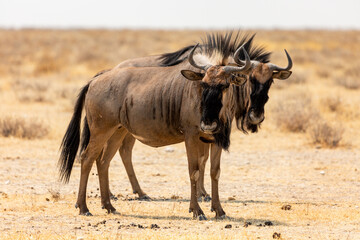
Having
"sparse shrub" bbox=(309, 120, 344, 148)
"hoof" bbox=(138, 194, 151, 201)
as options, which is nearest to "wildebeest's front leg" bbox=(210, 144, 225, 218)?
"hoof" bbox=(138, 194, 151, 201)

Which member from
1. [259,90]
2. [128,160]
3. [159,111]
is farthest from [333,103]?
[159,111]

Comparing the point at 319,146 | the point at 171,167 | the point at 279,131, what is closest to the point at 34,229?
the point at 171,167

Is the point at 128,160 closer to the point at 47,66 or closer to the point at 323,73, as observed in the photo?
the point at 323,73

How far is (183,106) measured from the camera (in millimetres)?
7301

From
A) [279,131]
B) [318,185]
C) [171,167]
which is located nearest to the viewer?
[318,185]

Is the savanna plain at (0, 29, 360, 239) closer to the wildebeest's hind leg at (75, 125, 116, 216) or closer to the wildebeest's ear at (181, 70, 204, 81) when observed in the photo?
the wildebeest's hind leg at (75, 125, 116, 216)

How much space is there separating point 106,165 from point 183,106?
1508mm

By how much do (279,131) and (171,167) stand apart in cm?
391

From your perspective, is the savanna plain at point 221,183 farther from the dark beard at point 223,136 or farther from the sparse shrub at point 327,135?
the dark beard at point 223,136

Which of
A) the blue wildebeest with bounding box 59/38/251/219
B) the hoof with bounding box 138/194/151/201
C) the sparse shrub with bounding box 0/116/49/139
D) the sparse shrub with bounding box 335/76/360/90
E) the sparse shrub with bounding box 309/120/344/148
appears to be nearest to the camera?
the blue wildebeest with bounding box 59/38/251/219

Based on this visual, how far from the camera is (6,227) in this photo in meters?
6.82

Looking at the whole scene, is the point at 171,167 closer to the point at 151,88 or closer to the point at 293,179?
the point at 293,179

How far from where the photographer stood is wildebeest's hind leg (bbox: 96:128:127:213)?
790cm

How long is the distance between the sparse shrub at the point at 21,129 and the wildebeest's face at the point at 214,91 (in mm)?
6882
